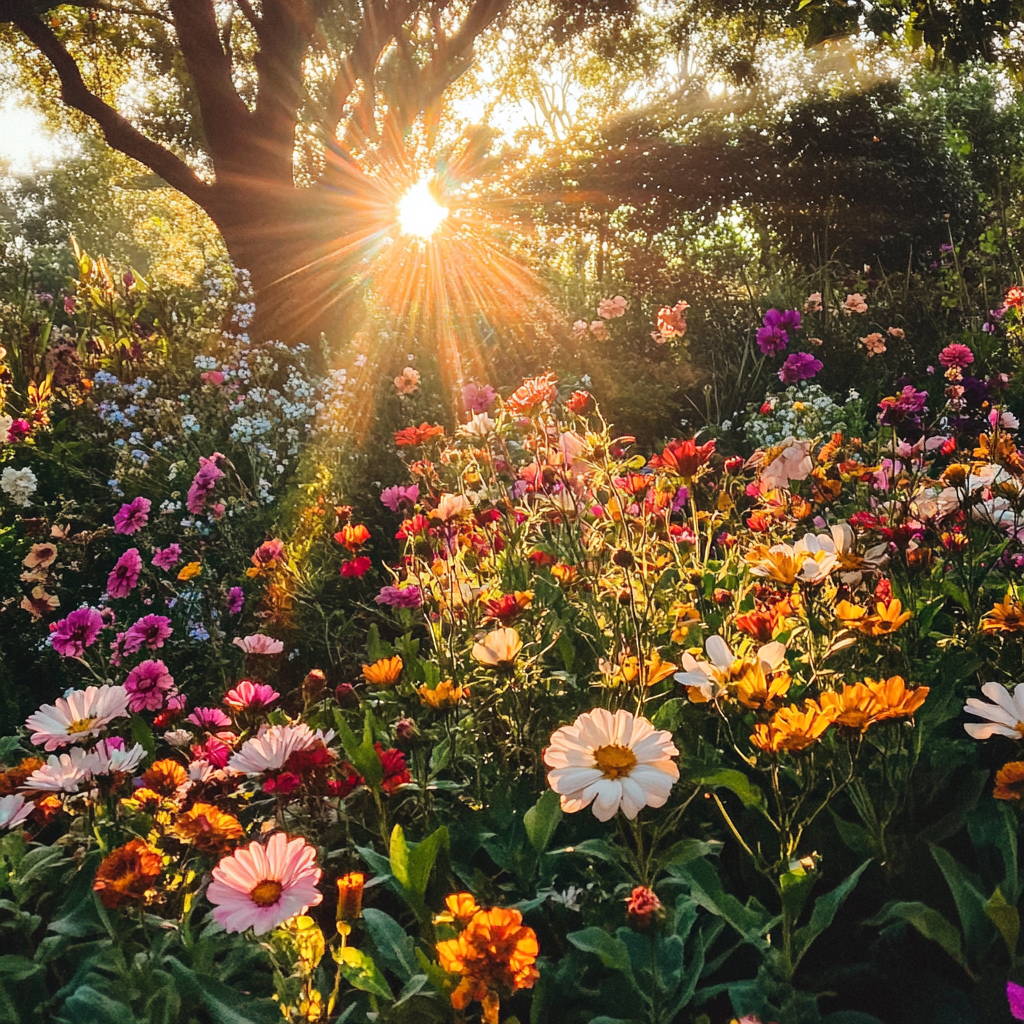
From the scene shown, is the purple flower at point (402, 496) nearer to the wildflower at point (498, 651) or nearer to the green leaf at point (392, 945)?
the wildflower at point (498, 651)

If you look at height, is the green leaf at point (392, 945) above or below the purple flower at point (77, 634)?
below

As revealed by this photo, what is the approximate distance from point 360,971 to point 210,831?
292 mm

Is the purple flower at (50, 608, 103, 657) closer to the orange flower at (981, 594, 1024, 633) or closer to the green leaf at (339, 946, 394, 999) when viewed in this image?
the green leaf at (339, 946, 394, 999)

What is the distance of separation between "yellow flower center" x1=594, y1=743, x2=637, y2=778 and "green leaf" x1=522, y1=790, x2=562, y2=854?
28cm

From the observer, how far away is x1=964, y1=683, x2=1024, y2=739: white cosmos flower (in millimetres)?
1127

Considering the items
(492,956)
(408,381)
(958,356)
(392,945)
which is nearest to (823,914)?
(492,956)

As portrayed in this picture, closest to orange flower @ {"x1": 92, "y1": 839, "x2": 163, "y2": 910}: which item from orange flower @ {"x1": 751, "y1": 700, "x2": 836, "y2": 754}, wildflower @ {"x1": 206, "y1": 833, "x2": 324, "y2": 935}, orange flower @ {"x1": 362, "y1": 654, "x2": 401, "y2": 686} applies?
wildflower @ {"x1": 206, "y1": 833, "x2": 324, "y2": 935}

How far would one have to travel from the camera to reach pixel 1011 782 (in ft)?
3.56

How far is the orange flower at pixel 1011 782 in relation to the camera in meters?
1.08

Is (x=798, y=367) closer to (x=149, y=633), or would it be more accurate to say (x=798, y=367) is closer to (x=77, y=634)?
(x=149, y=633)

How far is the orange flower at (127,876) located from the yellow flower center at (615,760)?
0.61 metres

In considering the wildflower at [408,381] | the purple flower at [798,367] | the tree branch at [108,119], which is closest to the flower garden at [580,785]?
the purple flower at [798,367]

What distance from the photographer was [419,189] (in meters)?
12.1

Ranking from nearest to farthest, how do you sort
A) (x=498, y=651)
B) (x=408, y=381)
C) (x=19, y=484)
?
(x=498, y=651), (x=19, y=484), (x=408, y=381)
